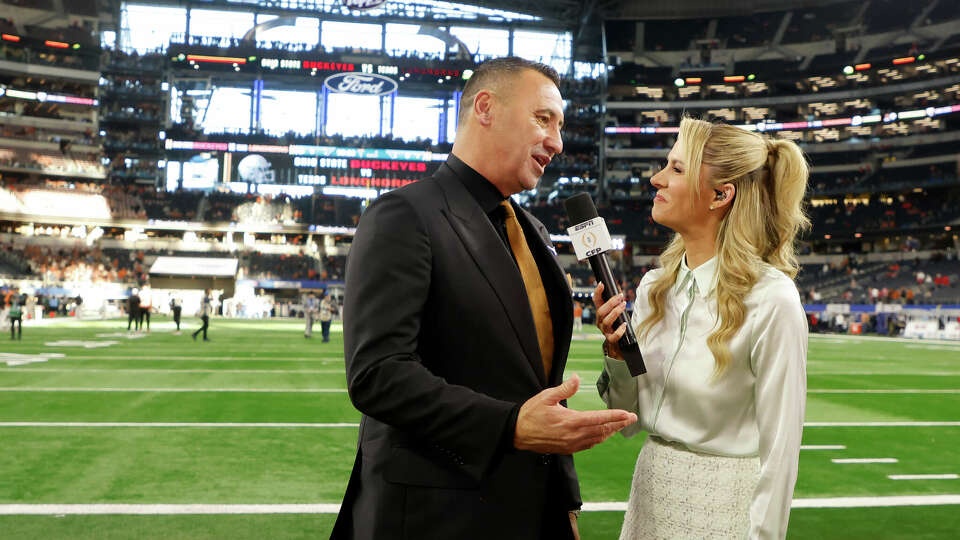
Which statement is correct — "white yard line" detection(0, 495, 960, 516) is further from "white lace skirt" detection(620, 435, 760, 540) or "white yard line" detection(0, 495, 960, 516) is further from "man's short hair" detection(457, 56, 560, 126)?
"man's short hair" detection(457, 56, 560, 126)

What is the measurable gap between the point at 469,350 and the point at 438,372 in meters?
0.11

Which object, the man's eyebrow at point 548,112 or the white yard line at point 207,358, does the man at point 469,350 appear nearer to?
the man's eyebrow at point 548,112

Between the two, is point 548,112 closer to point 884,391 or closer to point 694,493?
point 694,493

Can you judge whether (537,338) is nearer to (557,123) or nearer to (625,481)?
(557,123)

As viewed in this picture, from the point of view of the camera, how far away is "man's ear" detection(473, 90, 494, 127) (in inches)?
91.6

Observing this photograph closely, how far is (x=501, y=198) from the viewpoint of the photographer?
2342 millimetres

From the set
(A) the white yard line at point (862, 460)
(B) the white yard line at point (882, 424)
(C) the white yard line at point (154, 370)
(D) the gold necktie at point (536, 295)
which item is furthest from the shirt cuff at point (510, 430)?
(C) the white yard line at point (154, 370)

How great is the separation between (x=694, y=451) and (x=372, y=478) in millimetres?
1088

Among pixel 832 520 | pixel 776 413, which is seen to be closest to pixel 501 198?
pixel 776 413

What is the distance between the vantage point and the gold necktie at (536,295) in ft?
7.48

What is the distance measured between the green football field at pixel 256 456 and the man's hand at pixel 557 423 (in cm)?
359

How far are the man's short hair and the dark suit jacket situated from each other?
33 cm

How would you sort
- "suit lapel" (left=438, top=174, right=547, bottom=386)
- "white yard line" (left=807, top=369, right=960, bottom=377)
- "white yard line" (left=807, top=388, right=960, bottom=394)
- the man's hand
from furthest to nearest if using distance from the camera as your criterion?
"white yard line" (left=807, top=369, right=960, bottom=377) < "white yard line" (left=807, top=388, right=960, bottom=394) < "suit lapel" (left=438, top=174, right=547, bottom=386) < the man's hand

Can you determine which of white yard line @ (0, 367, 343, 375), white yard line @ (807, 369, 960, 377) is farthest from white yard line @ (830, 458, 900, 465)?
white yard line @ (0, 367, 343, 375)
